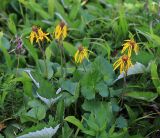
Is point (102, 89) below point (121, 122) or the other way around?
the other way around

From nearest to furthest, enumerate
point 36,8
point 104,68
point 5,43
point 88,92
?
point 88,92, point 104,68, point 5,43, point 36,8

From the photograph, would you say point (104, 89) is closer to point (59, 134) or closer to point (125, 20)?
point (59, 134)

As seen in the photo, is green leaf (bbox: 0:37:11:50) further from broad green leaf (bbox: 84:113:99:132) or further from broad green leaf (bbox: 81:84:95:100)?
broad green leaf (bbox: 84:113:99:132)

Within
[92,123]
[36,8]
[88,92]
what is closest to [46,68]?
[88,92]

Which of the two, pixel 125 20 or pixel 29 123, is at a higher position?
pixel 125 20

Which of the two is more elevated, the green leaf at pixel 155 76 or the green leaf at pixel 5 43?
the green leaf at pixel 5 43

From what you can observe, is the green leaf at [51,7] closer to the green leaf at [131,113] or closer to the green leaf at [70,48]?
the green leaf at [70,48]

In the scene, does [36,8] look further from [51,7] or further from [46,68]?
[46,68]

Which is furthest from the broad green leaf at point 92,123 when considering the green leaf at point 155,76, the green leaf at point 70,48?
the green leaf at point 70,48

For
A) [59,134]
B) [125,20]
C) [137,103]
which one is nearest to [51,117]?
[59,134]

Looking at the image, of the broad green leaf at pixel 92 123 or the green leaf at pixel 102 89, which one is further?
the green leaf at pixel 102 89

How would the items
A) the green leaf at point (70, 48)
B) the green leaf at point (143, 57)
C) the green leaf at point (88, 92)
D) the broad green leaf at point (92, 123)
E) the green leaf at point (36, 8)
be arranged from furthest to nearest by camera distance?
1. the green leaf at point (36, 8)
2. the green leaf at point (70, 48)
3. the green leaf at point (143, 57)
4. the green leaf at point (88, 92)
5. the broad green leaf at point (92, 123)
